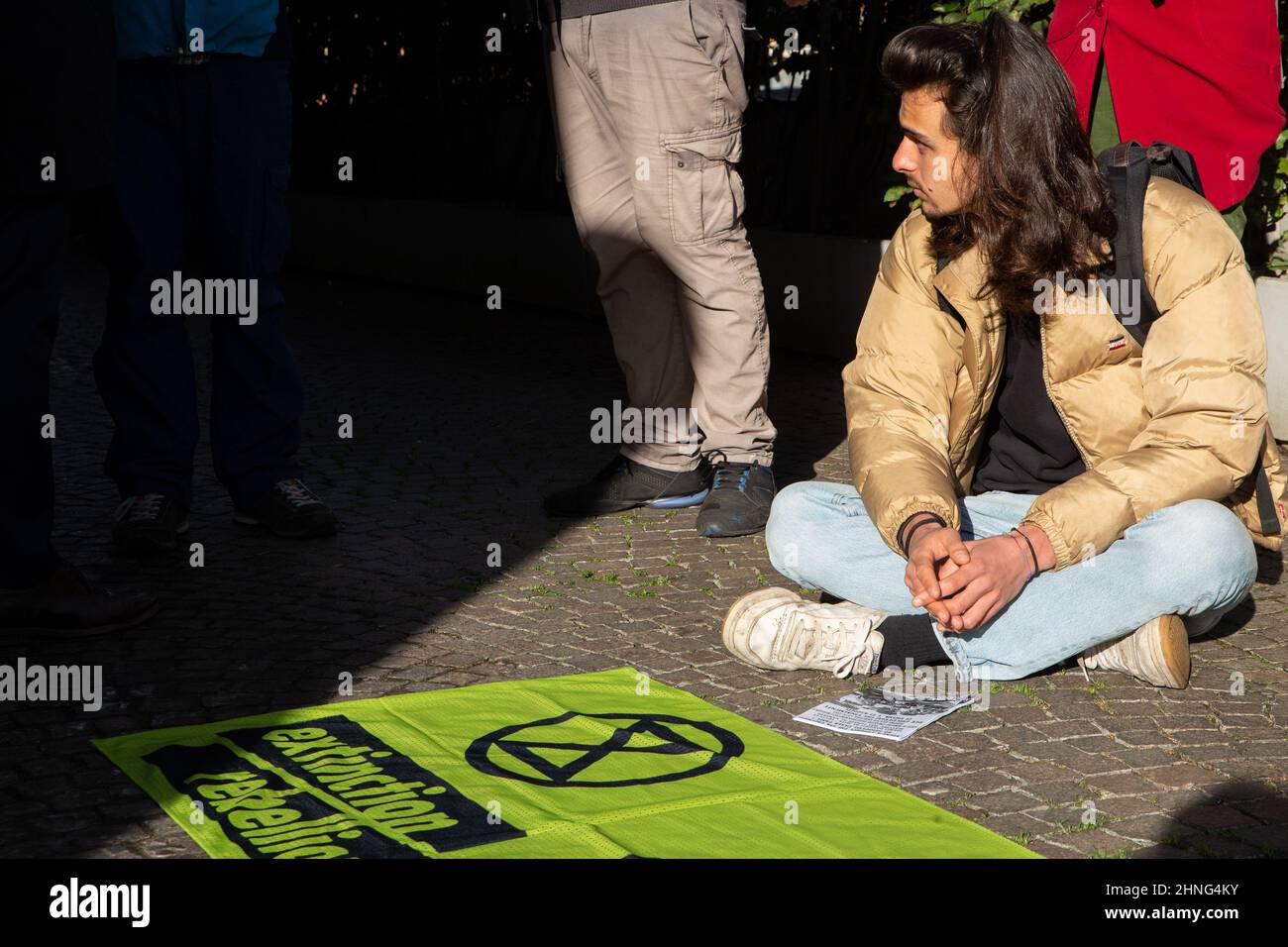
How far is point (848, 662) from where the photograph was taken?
376cm

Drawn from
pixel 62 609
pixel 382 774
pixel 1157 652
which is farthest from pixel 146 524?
pixel 1157 652

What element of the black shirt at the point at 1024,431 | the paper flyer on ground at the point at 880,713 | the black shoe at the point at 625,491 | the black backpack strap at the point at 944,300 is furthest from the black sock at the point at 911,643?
the black shoe at the point at 625,491

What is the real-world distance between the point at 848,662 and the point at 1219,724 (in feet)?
2.61

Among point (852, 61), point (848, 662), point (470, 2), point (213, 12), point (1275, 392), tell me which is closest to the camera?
point (848, 662)

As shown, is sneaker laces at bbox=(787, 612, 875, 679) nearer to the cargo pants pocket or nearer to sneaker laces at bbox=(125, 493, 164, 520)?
the cargo pants pocket

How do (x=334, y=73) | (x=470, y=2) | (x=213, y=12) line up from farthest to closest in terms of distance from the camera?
(x=334, y=73), (x=470, y=2), (x=213, y=12)

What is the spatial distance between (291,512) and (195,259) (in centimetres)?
81

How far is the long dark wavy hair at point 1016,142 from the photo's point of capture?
3.48 meters

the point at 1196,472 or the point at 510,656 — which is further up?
the point at 1196,472

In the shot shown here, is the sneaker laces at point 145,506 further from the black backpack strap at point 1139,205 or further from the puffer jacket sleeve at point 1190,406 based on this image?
the black backpack strap at point 1139,205

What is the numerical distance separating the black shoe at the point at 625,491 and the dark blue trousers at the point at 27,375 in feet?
5.72
